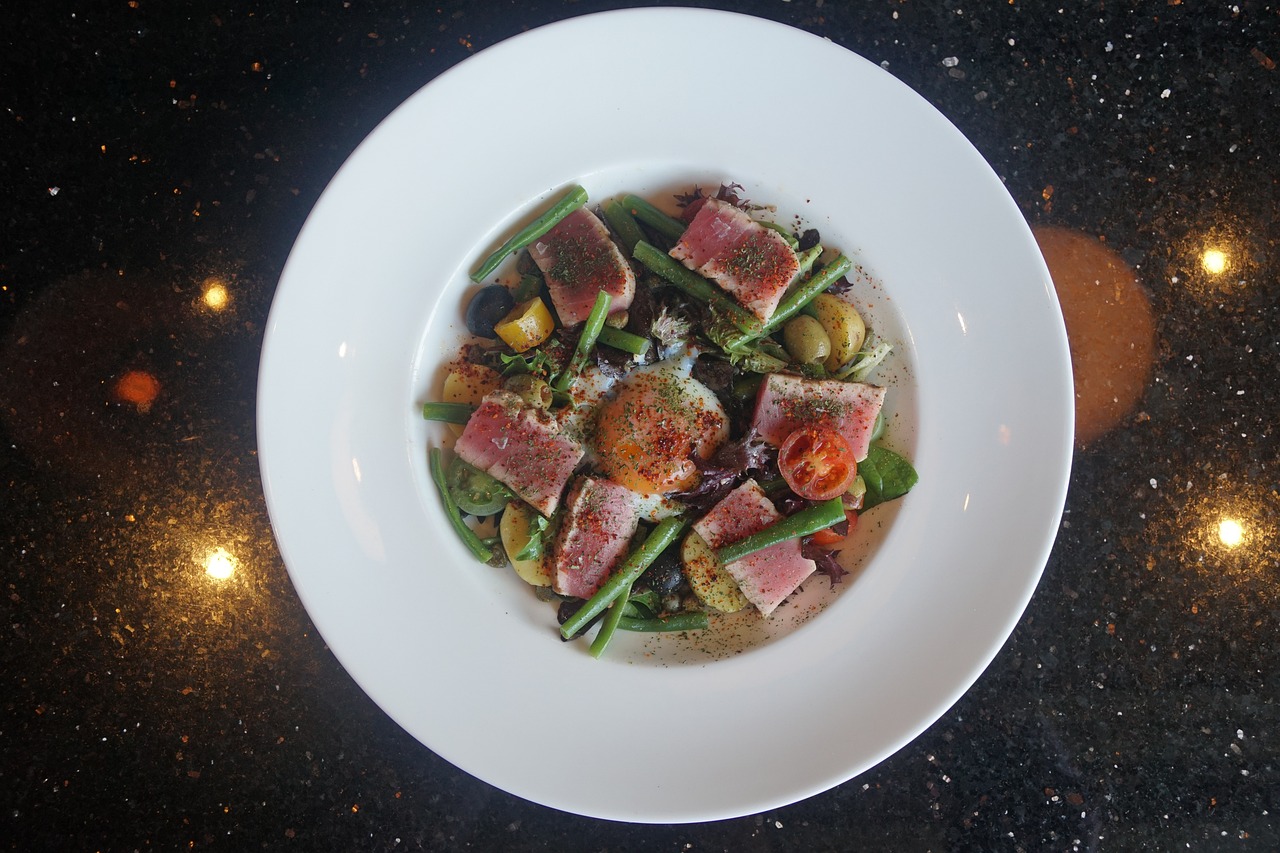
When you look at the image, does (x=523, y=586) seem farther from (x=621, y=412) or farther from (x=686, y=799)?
(x=686, y=799)

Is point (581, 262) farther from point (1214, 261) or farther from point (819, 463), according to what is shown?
point (1214, 261)

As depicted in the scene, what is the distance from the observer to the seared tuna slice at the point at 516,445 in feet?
8.69

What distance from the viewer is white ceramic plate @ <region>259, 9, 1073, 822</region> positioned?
2465 mm

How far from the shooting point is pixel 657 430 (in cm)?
275

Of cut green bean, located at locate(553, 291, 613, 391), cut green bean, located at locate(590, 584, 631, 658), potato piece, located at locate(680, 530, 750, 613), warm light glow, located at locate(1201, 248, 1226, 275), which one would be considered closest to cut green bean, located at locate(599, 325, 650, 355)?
cut green bean, located at locate(553, 291, 613, 391)

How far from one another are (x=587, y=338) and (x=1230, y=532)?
274cm

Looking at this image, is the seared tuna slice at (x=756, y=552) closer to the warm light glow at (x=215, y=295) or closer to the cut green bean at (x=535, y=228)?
the cut green bean at (x=535, y=228)

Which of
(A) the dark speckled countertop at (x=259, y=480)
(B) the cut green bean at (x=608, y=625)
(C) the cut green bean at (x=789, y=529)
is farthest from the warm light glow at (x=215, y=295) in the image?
(C) the cut green bean at (x=789, y=529)

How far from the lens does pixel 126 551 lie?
3014mm

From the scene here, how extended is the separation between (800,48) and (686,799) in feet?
8.36

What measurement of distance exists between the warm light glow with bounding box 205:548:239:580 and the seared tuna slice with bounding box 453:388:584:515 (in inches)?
43.5

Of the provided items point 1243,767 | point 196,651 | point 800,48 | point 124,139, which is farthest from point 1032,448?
point 124,139

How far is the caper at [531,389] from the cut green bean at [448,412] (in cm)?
17

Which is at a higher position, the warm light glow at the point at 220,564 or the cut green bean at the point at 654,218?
the cut green bean at the point at 654,218
